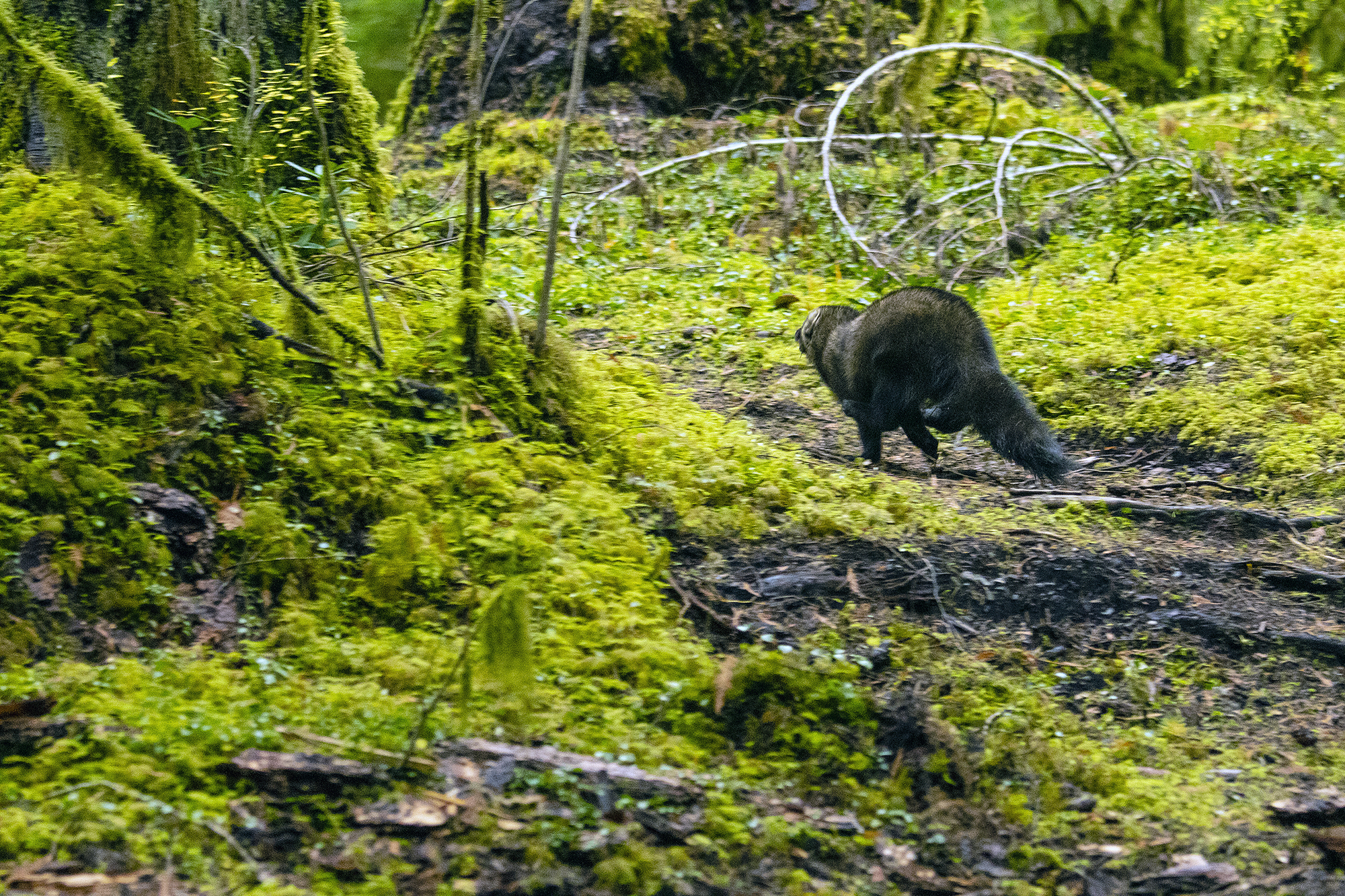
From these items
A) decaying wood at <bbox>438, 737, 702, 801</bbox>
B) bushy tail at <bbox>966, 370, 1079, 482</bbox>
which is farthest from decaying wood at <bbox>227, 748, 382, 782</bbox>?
bushy tail at <bbox>966, 370, 1079, 482</bbox>

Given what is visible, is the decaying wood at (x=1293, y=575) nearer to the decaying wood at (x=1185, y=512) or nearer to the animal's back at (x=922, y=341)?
the decaying wood at (x=1185, y=512)

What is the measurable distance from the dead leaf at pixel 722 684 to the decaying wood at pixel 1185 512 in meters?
2.37

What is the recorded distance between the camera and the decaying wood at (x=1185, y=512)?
16.2 ft

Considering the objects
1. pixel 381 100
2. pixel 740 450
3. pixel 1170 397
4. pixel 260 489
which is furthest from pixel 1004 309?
pixel 381 100

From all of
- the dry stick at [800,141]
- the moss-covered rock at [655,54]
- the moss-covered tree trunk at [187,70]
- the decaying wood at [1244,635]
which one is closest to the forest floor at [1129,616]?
the decaying wood at [1244,635]

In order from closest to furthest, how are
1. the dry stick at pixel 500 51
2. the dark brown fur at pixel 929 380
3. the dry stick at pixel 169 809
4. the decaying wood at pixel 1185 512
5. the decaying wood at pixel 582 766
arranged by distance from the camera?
the dry stick at pixel 169 809 < the decaying wood at pixel 582 766 < the dry stick at pixel 500 51 < the decaying wood at pixel 1185 512 < the dark brown fur at pixel 929 380

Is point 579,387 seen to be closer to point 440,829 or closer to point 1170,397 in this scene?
point 440,829

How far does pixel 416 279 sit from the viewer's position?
5.43 m

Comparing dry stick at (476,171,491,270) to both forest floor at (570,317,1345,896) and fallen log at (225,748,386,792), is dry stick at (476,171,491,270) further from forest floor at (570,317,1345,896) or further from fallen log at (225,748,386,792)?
fallen log at (225,748,386,792)

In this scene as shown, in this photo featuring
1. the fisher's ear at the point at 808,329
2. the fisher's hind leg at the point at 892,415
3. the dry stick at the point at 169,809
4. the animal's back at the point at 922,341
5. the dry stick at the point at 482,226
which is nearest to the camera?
the dry stick at the point at 169,809

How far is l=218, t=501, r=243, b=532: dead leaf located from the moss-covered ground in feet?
0.04

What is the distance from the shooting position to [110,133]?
3.93 metres

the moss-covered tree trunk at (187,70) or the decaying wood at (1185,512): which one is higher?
the moss-covered tree trunk at (187,70)

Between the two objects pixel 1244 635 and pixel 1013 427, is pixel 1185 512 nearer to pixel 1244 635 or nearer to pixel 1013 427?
pixel 1013 427
